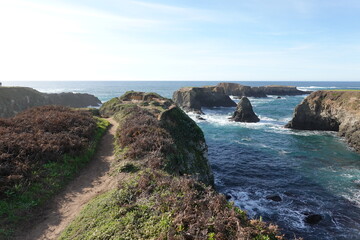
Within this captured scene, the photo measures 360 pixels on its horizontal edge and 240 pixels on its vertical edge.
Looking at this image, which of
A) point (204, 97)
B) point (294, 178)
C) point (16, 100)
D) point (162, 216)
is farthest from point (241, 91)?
point (162, 216)

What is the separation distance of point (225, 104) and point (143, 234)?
84.4m

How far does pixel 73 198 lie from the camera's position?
1164 cm

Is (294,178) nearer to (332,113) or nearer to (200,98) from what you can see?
(332,113)

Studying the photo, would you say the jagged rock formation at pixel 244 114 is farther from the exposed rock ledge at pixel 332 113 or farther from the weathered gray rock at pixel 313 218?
the weathered gray rock at pixel 313 218

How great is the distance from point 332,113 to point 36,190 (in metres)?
53.8

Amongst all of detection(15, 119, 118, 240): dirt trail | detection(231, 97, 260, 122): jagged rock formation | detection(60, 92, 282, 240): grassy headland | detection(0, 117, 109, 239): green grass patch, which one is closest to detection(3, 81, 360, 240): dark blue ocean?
detection(60, 92, 282, 240): grassy headland

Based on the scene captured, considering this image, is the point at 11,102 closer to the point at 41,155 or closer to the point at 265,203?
the point at 41,155

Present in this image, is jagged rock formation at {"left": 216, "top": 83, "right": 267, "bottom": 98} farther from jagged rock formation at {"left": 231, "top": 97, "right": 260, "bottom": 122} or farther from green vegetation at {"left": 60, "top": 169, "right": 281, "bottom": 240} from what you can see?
green vegetation at {"left": 60, "top": 169, "right": 281, "bottom": 240}

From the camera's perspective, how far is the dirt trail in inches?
362

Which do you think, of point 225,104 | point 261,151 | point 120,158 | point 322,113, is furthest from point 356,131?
point 225,104

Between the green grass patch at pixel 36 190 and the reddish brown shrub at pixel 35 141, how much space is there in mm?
458

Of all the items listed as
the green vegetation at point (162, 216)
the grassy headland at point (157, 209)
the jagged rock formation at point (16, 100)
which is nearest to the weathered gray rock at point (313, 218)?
the grassy headland at point (157, 209)

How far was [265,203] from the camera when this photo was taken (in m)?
19.9

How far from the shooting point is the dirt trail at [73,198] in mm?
9203
